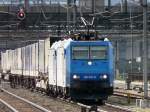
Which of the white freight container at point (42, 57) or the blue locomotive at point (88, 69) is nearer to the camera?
the blue locomotive at point (88, 69)

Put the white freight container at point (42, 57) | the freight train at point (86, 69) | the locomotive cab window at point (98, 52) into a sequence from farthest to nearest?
the white freight container at point (42, 57), the locomotive cab window at point (98, 52), the freight train at point (86, 69)

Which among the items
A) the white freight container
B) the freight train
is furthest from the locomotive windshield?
the white freight container

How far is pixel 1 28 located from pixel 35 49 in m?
32.2

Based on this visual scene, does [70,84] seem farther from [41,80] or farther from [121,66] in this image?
[121,66]

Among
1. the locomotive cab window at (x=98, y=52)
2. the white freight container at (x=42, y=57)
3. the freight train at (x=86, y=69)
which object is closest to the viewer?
the freight train at (x=86, y=69)

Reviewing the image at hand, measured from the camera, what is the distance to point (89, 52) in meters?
28.6

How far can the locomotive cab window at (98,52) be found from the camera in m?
28.5

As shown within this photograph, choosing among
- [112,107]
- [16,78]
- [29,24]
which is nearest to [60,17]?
[29,24]

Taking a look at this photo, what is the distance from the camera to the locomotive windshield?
28.5 metres

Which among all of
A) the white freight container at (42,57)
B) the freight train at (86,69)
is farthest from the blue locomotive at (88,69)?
the white freight container at (42,57)

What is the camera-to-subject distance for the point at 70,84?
28016 mm

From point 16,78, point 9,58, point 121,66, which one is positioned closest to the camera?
point 16,78

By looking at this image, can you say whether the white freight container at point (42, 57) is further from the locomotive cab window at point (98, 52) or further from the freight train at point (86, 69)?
the locomotive cab window at point (98, 52)

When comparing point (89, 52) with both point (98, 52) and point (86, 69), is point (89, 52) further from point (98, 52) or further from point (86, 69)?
point (86, 69)
